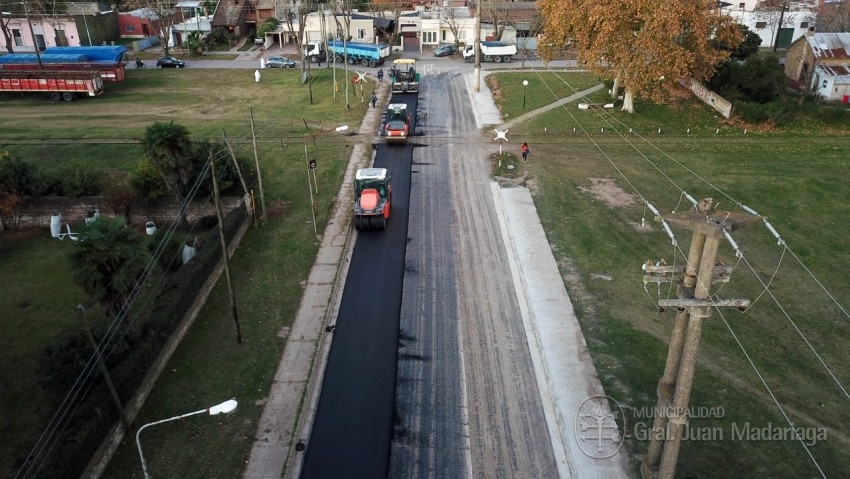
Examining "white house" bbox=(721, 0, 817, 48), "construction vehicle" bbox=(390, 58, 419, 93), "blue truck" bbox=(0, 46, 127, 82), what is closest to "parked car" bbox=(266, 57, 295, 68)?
"construction vehicle" bbox=(390, 58, 419, 93)

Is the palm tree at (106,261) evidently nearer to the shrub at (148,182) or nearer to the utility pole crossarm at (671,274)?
the shrub at (148,182)

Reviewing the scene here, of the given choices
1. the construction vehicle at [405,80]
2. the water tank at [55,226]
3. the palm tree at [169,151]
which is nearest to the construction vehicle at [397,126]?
the construction vehicle at [405,80]

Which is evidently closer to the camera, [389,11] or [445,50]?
[445,50]

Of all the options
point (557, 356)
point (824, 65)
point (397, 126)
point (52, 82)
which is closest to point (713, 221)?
point (557, 356)

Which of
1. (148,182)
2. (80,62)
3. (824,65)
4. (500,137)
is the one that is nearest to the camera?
(148,182)

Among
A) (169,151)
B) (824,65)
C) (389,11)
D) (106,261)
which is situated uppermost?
(389,11)

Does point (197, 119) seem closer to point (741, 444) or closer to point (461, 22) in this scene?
point (461, 22)

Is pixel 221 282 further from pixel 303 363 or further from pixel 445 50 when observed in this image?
pixel 445 50

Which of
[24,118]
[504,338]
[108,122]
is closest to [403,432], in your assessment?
[504,338]
